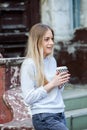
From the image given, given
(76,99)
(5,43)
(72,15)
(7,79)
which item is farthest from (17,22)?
(7,79)

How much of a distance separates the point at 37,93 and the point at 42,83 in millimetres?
98

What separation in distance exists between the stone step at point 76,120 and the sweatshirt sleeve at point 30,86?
2.83 metres

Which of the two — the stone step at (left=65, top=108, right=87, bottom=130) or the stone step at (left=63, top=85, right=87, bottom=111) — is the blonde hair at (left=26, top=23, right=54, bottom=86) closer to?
the stone step at (left=65, top=108, right=87, bottom=130)

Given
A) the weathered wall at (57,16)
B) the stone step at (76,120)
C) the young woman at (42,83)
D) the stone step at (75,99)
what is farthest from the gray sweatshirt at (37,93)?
the weathered wall at (57,16)

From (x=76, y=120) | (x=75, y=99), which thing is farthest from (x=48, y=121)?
(x=75, y=99)

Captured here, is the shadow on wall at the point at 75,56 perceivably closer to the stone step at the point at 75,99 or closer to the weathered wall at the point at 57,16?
the weathered wall at the point at 57,16

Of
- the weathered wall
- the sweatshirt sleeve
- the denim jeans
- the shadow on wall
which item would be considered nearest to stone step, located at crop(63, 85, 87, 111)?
the shadow on wall

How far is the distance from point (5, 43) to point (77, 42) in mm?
1130

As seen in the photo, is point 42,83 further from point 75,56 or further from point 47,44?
point 75,56

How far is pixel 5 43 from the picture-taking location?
791 cm

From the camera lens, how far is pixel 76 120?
22.2 ft

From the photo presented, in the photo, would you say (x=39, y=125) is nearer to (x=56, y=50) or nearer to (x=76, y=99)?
(x=76, y=99)

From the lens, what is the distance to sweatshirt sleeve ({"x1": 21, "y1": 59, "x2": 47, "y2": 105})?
389 cm

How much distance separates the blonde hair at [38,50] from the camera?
3.94 m
